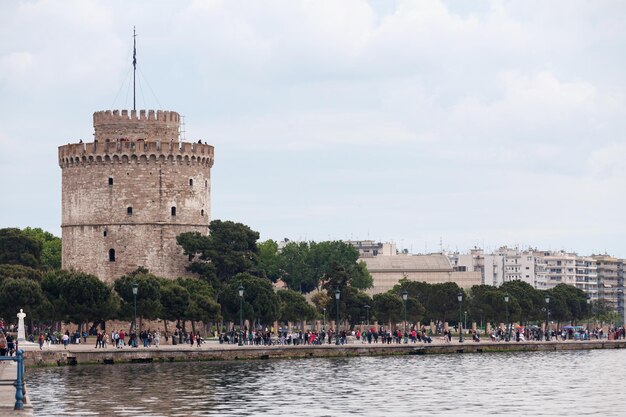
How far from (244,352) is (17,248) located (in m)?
37.2

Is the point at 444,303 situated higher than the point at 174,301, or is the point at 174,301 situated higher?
the point at 174,301

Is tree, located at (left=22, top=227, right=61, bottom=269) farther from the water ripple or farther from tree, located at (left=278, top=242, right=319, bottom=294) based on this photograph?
the water ripple

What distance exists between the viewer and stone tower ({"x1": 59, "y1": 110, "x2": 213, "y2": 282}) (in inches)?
3554

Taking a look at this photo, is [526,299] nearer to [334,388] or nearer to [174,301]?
[174,301]

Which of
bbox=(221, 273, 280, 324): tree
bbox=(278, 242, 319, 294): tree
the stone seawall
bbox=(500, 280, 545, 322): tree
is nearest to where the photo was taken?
the stone seawall

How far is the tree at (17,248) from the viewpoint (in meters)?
98.7

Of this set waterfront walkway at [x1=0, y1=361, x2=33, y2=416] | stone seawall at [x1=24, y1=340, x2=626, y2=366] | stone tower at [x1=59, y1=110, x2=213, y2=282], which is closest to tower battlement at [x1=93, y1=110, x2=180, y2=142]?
stone tower at [x1=59, y1=110, x2=213, y2=282]

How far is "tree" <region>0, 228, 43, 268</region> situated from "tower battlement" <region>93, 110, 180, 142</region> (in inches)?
449

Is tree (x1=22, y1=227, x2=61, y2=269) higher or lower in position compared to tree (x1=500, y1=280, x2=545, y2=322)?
higher

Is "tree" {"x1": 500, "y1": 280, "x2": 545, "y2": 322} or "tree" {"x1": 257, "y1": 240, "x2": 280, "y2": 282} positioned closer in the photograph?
"tree" {"x1": 500, "y1": 280, "x2": 545, "y2": 322}

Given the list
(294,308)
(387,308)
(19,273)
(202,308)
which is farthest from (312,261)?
(19,273)

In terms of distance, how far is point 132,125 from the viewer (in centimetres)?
9275

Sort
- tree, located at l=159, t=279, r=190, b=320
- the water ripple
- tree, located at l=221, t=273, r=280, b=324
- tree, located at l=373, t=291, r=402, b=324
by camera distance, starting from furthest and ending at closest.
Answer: tree, located at l=373, t=291, r=402, b=324 → tree, located at l=221, t=273, r=280, b=324 → tree, located at l=159, t=279, r=190, b=320 → the water ripple

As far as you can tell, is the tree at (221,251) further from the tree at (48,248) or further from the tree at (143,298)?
the tree at (48,248)
